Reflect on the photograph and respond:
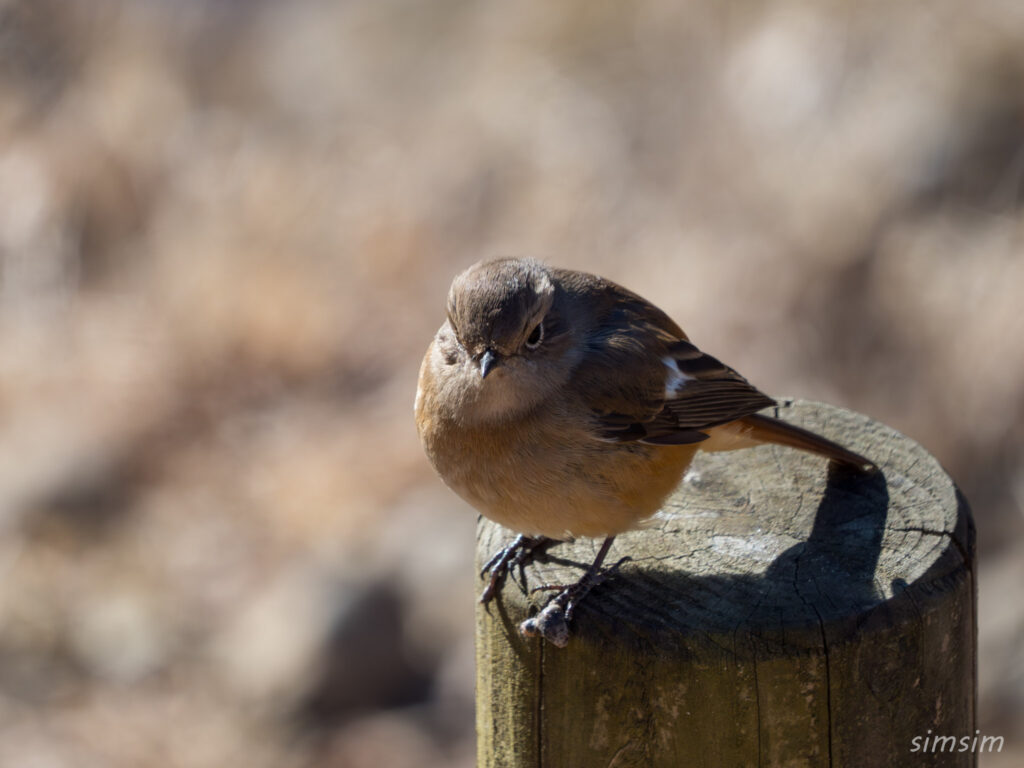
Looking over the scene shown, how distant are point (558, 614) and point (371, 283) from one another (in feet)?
21.8

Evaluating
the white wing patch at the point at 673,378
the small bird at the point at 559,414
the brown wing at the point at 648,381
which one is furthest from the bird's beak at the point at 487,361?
the white wing patch at the point at 673,378

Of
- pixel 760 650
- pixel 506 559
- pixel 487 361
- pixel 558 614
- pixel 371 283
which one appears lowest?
pixel 760 650

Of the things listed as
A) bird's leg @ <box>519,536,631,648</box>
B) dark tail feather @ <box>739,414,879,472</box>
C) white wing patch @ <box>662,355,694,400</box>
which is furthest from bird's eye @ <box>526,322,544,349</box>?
bird's leg @ <box>519,536,631,648</box>

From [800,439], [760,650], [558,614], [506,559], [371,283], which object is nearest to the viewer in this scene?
[760,650]

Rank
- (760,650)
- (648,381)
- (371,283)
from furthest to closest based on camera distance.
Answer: (371,283) → (648,381) → (760,650)

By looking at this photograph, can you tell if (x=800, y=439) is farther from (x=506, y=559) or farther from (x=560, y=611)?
(x=560, y=611)

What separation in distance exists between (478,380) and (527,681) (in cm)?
105

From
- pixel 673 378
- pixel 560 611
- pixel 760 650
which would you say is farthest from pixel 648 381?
pixel 760 650

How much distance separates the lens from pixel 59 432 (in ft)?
28.2

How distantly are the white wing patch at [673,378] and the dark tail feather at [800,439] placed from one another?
249 mm

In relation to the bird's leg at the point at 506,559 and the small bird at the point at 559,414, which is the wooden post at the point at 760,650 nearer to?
the bird's leg at the point at 506,559

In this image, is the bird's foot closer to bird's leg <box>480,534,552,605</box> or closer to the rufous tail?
bird's leg <box>480,534,552,605</box>

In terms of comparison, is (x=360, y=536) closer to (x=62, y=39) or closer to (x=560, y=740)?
(x=560, y=740)

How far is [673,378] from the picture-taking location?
4.11 m
